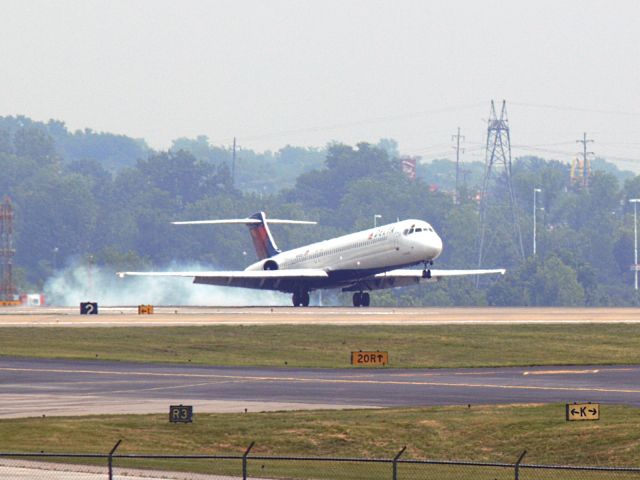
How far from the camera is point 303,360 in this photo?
2625 inches

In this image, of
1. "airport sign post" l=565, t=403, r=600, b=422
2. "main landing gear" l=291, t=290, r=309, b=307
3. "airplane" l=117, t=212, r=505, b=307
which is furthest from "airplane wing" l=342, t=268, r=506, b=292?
"airport sign post" l=565, t=403, r=600, b=422

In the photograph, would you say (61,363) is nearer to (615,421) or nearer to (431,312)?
(615,421)

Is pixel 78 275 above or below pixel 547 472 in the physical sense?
above

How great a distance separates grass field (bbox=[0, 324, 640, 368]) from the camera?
66.9 meters

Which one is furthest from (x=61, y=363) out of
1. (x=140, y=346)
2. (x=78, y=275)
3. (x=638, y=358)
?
(x=78, y=275)

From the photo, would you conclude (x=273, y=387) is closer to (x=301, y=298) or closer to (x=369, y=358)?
(x=369, y=358)

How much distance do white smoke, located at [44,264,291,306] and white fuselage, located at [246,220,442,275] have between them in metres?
28.9

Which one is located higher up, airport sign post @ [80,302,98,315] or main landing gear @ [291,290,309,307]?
main landing gear @ [291,290,309,307]

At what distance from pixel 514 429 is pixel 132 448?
32.0ft

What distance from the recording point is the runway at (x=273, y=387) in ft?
154

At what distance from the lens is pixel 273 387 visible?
2073 inches

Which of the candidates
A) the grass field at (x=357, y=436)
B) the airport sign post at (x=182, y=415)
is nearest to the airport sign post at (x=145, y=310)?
the grass field at (x=357, y=436)

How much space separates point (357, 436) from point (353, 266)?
229 feet

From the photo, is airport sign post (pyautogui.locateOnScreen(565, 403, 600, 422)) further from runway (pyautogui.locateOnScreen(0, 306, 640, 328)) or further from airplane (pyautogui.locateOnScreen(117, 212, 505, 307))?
airplane (pyautogui.locateOnScreen(117, 212, 505, 307))
